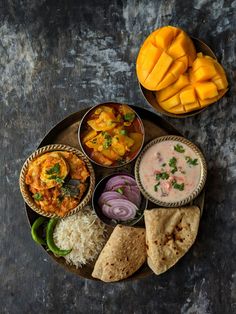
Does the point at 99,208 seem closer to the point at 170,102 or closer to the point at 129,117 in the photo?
Answer: the point at 129,117

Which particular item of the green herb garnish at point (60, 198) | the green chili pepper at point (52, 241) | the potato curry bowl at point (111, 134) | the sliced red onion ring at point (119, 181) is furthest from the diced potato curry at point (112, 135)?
the green chili pepper at point (52, 241)

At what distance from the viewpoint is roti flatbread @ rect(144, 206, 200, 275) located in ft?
13.4

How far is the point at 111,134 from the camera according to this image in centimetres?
409

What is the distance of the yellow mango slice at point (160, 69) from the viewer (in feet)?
13.0

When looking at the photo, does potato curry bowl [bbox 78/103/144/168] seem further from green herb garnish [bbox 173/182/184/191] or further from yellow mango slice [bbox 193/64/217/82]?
yellow mango slice [bbox 193/64/217/82]

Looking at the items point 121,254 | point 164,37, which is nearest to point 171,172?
point 121,254

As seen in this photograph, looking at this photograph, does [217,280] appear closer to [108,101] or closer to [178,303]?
[178,303]

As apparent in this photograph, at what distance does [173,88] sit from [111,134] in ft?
1.95

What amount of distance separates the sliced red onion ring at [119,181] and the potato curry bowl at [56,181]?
0.43ft

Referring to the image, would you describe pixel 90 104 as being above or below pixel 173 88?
below

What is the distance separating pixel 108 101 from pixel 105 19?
2.30 feet

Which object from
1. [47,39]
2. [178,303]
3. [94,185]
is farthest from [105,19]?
[178,303]

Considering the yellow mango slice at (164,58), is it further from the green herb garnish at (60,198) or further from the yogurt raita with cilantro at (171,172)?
the green herb garnish at (60,198)

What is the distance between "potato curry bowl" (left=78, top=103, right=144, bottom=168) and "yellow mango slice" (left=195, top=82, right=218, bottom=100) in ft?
1.69
